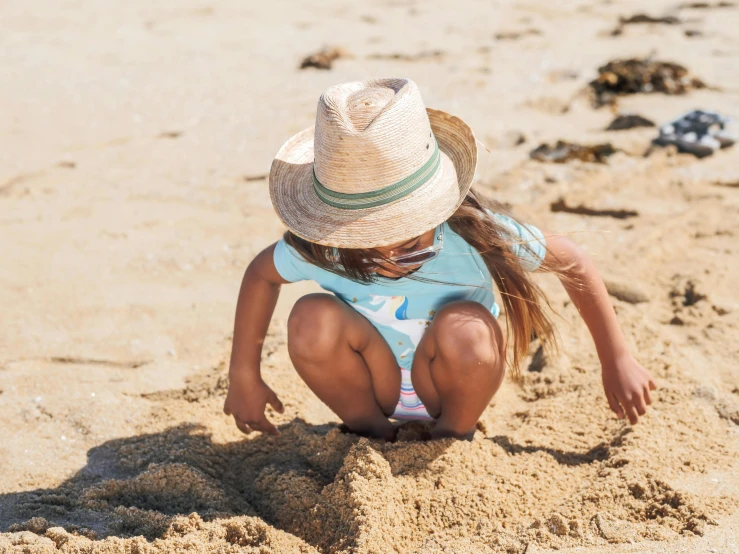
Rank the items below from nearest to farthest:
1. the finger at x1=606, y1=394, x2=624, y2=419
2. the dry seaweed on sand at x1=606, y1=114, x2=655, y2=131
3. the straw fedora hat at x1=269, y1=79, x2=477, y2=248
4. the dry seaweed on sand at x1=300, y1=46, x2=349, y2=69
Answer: the straw fedora hat at x1=269, y1=79, x2=477, y2=248 < the finger at x1=606, y1=394, x2=624, y2=419 < the dry seaweed on sand at x1=606, y1=114, x2=655, y2=131 < the dry seaweed on sand at x1=300, y1=46, x2=349, y2=69

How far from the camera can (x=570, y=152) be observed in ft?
12.6

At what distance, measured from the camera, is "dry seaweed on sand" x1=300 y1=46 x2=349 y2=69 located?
514 centimetres

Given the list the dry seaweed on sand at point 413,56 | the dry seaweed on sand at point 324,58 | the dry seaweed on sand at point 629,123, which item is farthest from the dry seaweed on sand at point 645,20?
the dry seaweed on sand at point 324,58

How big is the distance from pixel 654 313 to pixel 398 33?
142 inches

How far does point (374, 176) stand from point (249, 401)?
0.75m

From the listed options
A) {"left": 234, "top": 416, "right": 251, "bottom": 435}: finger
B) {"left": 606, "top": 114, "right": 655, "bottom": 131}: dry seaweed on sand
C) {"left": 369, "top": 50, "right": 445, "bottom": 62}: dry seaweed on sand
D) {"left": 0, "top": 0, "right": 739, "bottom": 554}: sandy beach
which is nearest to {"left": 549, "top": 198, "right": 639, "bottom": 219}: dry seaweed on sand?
{"left": 0, "top": 0, "right": 739, "bottom": 554}: sandy beach

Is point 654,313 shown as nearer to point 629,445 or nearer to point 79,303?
point 629,445

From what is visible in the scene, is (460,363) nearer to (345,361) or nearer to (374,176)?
(345,361)

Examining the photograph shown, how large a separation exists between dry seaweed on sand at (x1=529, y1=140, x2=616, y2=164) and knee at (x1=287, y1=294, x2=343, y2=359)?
2.10m

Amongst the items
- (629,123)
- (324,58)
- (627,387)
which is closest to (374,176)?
(627,387)

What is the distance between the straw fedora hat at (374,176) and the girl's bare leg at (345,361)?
294 millimetres

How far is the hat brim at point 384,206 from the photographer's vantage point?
1.72m

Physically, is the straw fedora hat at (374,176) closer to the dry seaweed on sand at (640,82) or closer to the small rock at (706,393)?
the small rock at (706,393)

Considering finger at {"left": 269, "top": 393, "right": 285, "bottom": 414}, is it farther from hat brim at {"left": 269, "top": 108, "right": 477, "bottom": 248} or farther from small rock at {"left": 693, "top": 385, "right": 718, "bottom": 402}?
small rock at {"left": 693, "top": 385, "right": 718, "bottom": 402}
